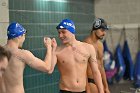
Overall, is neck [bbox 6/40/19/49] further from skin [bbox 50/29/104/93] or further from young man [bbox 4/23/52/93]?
skin [bbox 50/29/104/93]

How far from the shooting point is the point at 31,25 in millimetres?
5465

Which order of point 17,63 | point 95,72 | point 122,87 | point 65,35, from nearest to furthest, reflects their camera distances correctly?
point 17,63 → point 65,35 → point 95,72 → point 122,87

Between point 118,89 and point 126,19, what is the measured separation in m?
1.60

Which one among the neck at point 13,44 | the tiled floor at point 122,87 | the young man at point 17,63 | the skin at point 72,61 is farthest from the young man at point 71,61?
the tiled floor at point 122,87

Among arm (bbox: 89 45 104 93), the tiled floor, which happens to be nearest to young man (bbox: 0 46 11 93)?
arm (bbox: 89 45 104 93)

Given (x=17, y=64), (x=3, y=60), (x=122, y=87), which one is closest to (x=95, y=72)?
(x=17, y=64)

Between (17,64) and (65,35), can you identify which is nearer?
(17,64)

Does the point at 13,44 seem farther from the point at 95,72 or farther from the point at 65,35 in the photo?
the point at 95,72

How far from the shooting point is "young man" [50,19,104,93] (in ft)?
13.0

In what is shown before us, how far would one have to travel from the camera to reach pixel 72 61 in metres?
3.99

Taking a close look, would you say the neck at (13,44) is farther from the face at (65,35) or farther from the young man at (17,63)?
the face at (65,35)

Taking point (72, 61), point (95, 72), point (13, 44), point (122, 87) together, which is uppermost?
point (13, 44)

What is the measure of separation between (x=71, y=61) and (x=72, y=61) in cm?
1

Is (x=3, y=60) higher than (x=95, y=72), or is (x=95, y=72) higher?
(x=3, y=60)
